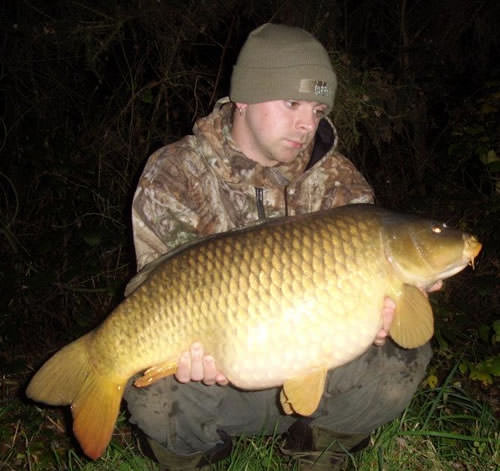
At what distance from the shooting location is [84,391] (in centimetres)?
146

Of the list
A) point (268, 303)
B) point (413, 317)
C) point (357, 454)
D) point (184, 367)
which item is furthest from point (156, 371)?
point (357, 454)

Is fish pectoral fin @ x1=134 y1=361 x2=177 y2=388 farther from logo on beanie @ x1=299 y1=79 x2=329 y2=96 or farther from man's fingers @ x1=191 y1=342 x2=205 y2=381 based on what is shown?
logo on beanie @ x1=299 y1=79 x2=329 y2=96

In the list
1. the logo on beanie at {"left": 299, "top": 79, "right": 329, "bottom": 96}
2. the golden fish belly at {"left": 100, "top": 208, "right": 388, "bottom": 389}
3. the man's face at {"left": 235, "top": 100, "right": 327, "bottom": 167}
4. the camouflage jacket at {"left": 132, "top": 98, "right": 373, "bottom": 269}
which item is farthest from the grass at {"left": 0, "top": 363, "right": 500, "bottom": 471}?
the logo on beanie at {"left": 299, "top": 79, "right": 329, "bottom": 96}

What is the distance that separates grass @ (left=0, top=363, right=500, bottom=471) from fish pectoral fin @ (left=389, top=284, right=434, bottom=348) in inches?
13.7

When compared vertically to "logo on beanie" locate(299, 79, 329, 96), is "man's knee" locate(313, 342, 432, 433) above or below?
below

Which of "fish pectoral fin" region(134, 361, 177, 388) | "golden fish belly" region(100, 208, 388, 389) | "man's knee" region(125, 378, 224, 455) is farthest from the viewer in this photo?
"man's knee" region(125, 378, 224, 455)

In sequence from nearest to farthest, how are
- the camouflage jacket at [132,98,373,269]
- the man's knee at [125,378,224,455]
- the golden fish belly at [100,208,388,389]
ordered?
the golden fish belly at [100,208,388,389] → the man's knee at [125,378,224,455] → the camouflage jacket at [132,98,373,269]

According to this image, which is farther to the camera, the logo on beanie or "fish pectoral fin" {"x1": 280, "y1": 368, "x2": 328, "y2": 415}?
the logo on beanie

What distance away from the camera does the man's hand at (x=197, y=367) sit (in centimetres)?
139

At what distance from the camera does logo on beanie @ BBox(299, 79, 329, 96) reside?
→ 68.1 inches

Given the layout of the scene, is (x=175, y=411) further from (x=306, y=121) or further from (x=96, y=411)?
(x=306, y=121)

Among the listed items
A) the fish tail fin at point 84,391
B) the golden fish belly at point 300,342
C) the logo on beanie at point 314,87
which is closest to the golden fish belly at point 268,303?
the golden fish belly at point 300,342

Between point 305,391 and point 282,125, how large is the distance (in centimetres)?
86

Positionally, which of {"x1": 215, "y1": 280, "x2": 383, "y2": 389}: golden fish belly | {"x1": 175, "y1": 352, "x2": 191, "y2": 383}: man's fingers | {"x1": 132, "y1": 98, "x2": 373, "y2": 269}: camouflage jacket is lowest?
{"x1": 175, "y1": 352, "x2": 191, "y2": 383}: man's fingers
